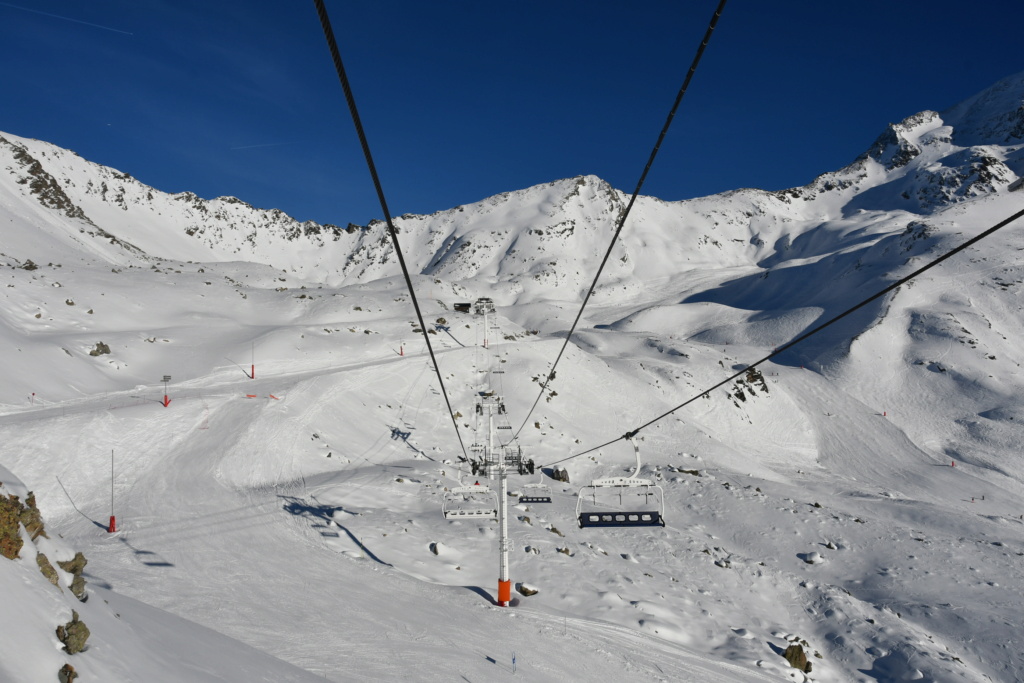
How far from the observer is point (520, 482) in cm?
3011

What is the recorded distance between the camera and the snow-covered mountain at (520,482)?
1414 centimetres

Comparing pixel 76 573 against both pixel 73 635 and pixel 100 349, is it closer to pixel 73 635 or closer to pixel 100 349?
pixel 73 635

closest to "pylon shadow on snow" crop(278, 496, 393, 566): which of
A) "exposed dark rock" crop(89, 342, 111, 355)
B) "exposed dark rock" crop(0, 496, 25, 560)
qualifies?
"exposed dark rock" crop(0, 496, 25, 560)

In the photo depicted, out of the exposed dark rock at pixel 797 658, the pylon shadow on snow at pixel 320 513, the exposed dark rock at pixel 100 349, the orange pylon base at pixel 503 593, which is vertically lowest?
the exposed dark rock at pixel 797 658

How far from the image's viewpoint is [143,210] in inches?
6727

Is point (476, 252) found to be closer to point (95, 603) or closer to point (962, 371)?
point (962, 371)

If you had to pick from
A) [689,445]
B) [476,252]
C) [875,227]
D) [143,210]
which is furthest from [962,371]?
[143,210]

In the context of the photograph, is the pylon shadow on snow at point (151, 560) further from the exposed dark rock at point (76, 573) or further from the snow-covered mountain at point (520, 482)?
the exposed dark rock at point (76, 573)

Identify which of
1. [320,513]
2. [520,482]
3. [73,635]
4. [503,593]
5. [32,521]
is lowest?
[503,593]

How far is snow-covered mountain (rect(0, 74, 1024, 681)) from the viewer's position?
14141mm

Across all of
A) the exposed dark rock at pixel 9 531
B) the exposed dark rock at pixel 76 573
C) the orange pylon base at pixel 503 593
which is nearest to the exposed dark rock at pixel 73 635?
the exposed dark rock at pixel 9 531

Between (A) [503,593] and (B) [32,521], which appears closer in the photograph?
(B) [32,521]

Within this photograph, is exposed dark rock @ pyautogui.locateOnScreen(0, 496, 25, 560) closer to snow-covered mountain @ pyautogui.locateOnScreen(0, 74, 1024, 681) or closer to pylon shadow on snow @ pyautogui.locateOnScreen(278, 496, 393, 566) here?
snow-covered mountain @ pyautogui.locateOnScreen(0, 74, 1024, 681)

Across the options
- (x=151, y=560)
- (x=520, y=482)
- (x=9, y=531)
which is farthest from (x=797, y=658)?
(x=9, y=531)
